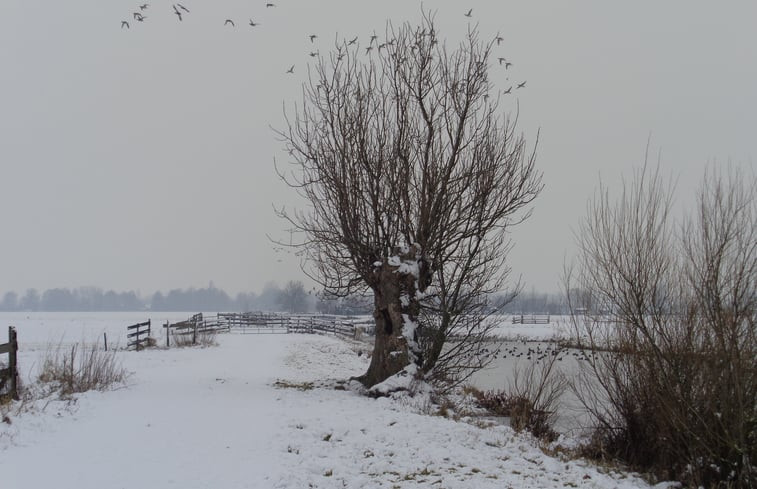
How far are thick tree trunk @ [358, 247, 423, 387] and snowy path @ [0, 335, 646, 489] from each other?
928 millimetres

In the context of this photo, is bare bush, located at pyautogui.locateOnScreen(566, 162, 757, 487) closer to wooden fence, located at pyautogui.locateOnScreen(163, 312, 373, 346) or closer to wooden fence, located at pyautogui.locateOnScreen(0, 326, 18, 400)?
wooden fence, located at pyautogui.locateOnScreen(0, 326, 18, 400)

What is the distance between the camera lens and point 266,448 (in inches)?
267

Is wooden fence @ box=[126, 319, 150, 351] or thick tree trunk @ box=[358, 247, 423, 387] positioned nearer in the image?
thick tree trunk @ box=[358, 247, 423, 387]

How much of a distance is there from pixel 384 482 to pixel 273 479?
1.19 meters

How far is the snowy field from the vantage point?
18.9ft

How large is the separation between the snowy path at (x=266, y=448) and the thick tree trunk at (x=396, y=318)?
928 mm

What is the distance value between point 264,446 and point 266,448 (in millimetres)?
97

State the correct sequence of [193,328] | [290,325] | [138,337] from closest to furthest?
[138,337] → [193,328] → [290,325]

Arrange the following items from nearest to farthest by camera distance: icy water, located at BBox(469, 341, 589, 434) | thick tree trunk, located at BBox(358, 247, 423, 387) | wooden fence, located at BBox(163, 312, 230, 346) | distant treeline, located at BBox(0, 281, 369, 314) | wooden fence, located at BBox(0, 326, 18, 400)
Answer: wooden fence, located at BBox(0, 326, 18, 400) < thick tree trunk, located at BBox(358, 247, 423, 387) < icy water, located at BBox(469, 341, 589, 434) < wooden fence, located at BBox(163, 312, 230, 346) < distant treeline, located at BBox(0, 281, 369, 314)

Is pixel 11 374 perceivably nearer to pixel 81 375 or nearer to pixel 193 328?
pixel 81 375

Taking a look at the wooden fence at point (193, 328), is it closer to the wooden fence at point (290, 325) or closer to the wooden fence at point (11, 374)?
the wooden fence at point (290, 325)

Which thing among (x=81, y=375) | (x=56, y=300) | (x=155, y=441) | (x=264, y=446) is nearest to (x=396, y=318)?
(x=264, y=446)

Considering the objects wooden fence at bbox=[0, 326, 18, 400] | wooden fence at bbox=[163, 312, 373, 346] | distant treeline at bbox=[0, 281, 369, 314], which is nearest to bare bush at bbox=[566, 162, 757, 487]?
wooden fence at bbox=[0, 326, 18, 400]

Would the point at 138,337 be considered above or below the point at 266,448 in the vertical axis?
below
